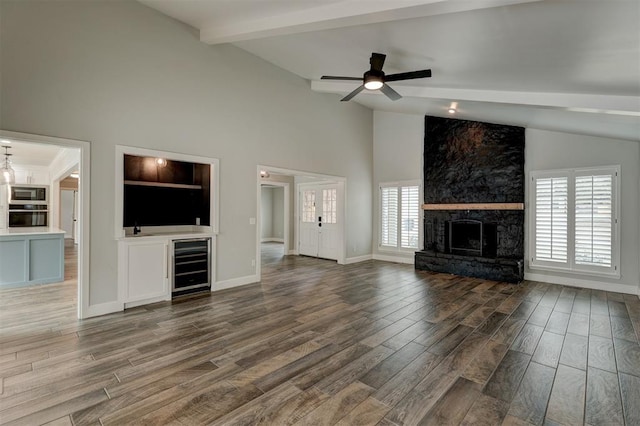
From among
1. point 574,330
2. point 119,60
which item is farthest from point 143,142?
point 574,330

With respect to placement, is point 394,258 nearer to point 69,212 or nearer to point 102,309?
point 102,309

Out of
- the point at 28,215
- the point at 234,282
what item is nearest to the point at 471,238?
the point at 234,282

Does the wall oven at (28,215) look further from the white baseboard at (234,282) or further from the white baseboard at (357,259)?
the white baseboard at (357,259)

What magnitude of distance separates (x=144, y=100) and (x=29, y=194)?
8.66m

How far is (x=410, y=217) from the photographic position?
786cm

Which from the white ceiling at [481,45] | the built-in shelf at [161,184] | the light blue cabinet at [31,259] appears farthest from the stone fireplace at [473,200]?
the light blue cabinet at [31,259]

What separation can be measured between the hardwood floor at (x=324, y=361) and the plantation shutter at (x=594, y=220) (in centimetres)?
91

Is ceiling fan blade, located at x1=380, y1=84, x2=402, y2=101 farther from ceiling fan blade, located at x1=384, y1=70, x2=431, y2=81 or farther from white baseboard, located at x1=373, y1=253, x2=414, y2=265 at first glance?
white baseboard, located at x1=373, y1=253, x2=414, y2=265

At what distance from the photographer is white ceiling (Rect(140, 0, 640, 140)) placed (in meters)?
2.47

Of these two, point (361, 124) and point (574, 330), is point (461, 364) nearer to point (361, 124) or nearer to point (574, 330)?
point (574, 330)

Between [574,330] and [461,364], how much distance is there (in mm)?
1900

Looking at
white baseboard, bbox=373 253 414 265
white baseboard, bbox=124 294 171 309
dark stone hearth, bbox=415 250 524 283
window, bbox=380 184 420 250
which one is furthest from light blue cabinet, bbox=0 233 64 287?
dark stone hearth, bbox=415 250 524 283

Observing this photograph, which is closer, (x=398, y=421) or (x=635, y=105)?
(x=398, y=421)

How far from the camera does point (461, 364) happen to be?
2.75 meters
